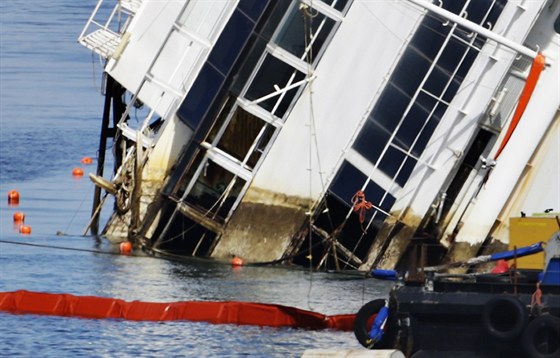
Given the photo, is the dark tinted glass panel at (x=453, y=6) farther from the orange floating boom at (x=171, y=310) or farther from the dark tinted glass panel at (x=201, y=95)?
the orange floating boom at (x=171, y=310)

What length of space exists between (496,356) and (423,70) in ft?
38.2

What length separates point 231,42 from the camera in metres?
38.9

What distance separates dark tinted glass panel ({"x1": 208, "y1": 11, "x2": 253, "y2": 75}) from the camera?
1528 inches

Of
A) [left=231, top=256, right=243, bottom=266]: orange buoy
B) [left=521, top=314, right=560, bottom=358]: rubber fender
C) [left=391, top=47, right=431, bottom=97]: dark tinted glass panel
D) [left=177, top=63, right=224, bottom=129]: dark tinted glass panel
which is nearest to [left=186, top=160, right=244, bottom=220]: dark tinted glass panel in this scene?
[left=231, top=256, right=243, bottom=266]: orange buoy

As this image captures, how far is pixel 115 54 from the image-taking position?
42.9 m

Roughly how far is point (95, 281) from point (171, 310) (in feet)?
14.6

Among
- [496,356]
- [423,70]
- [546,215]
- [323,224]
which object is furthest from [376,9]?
[496,356]

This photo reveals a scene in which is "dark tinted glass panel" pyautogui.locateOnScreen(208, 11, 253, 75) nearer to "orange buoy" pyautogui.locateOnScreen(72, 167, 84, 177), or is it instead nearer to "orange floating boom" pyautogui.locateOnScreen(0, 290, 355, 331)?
"orange floating boom" pyautogui.locateOnScreen(0, 290, 355, 331)

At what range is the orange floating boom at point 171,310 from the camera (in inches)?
1342

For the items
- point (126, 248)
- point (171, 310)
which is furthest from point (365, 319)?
point (126, 248)

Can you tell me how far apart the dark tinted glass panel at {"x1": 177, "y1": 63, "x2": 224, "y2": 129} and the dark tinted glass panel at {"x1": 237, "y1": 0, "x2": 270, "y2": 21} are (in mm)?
A: 1504

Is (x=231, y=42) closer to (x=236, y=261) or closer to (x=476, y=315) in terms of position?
(x=236, y=261)

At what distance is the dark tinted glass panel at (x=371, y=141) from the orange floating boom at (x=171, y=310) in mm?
6036

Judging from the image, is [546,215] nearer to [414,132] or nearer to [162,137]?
[414,132]
